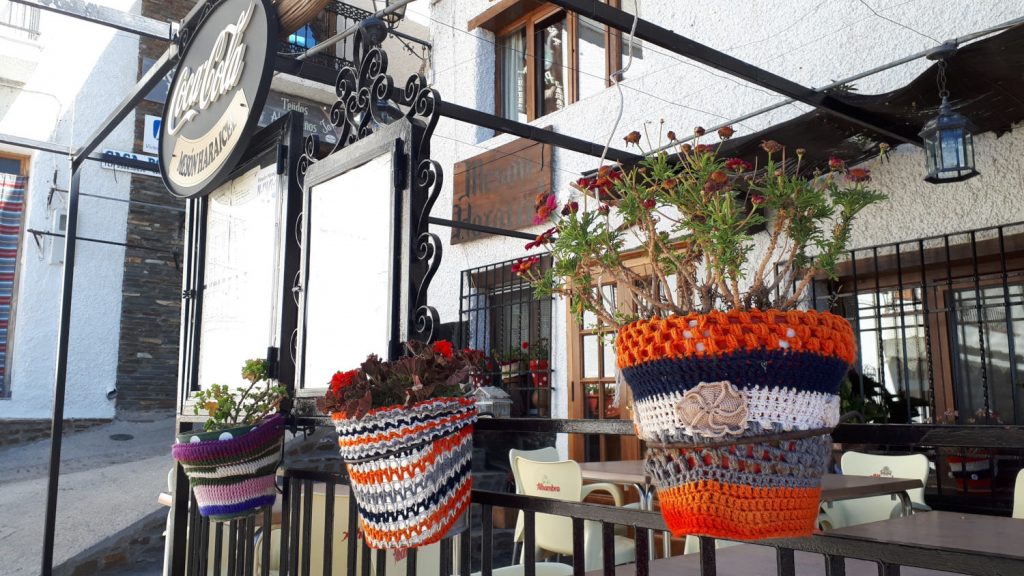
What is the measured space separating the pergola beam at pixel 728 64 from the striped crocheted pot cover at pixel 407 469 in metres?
1.58

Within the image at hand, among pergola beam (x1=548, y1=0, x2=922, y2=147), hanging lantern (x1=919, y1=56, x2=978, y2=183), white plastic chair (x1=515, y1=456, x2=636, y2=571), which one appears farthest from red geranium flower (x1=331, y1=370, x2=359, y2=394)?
hanging lantern (x1=919, y1=56, x2=978, y2=183)

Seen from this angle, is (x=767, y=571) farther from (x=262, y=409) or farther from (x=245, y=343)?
(x=245, y=343)

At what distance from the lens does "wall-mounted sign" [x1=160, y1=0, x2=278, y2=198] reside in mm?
2178

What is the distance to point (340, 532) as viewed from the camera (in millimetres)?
3340

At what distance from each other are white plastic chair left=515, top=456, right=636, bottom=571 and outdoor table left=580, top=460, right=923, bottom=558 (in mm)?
193

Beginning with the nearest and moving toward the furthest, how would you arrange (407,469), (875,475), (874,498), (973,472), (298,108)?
(407,469) < (874,498) < (875,475) < (973,472) < (298,108)

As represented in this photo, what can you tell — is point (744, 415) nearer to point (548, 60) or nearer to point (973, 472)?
point (973, 472)

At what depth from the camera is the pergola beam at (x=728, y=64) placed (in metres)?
2.62

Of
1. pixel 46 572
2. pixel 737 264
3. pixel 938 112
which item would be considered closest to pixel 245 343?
pixel 46 572

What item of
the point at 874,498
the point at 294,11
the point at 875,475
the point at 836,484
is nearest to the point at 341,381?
the point at 294,11

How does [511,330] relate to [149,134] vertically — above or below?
below

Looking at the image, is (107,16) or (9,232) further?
(9,232)

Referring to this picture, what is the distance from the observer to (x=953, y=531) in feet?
6.24

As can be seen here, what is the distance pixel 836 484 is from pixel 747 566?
127 centimetres
